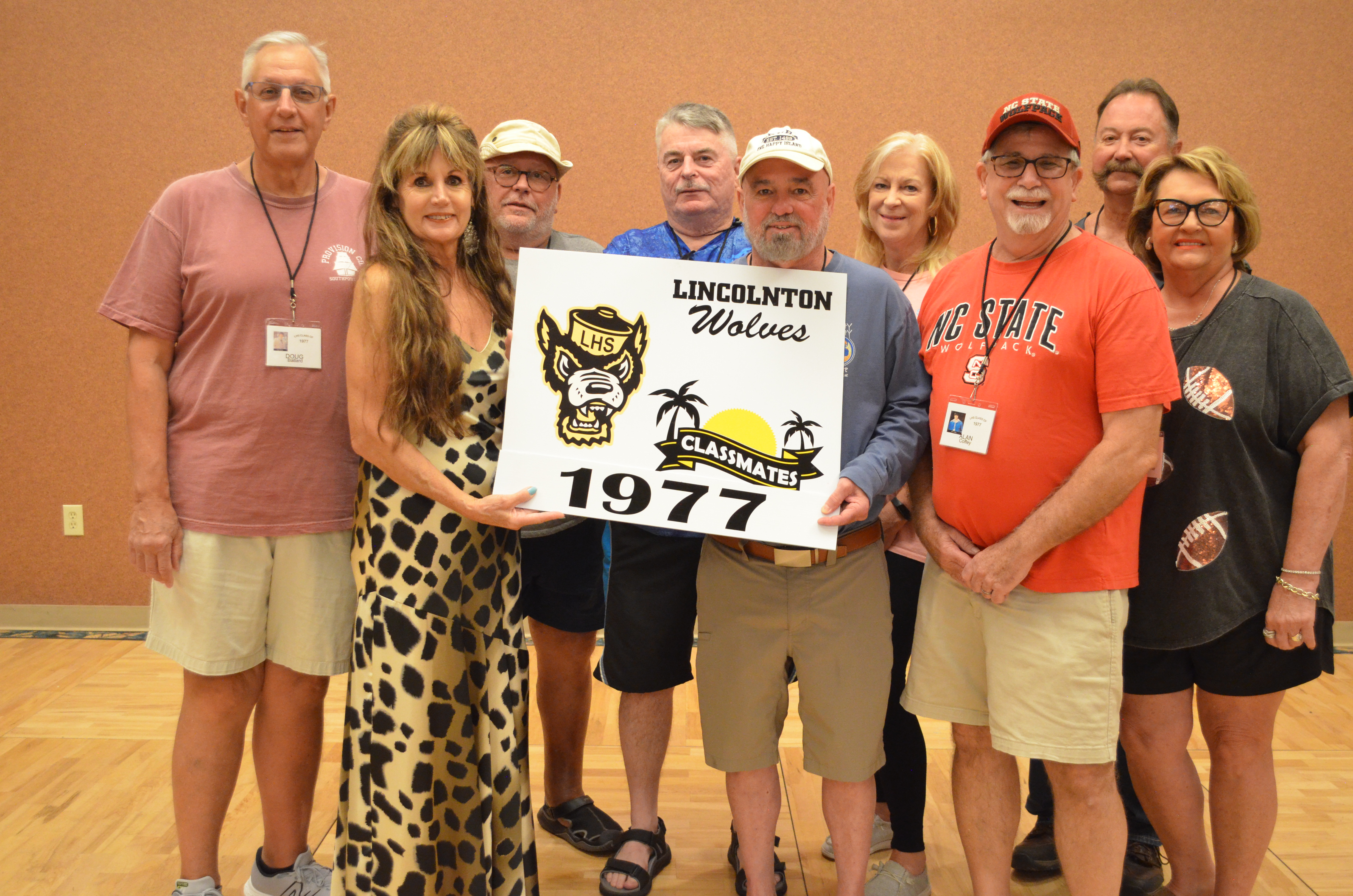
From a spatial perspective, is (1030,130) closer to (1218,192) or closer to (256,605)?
(1218,192)

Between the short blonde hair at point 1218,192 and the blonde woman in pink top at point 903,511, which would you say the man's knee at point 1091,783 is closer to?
the blonde woman in pink top at point 903,511

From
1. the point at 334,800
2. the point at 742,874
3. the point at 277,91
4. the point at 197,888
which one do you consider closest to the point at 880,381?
the point at 742,874

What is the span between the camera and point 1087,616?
1.79 metres

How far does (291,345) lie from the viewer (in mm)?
1988

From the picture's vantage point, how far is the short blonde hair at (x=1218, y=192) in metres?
1.95

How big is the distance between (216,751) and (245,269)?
115 cm

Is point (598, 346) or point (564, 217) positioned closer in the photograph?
point (598, 346)

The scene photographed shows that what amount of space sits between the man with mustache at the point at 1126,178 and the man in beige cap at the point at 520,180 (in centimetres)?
149

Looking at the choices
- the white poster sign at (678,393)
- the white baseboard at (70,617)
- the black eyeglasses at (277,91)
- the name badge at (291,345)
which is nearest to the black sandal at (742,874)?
the white poster sign at (678,393)

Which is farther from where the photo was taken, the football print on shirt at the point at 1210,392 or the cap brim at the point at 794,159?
the football print on shirt at the point at 1210,392

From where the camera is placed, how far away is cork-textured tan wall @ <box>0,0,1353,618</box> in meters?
4.11

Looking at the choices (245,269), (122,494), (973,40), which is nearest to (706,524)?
(245,269)

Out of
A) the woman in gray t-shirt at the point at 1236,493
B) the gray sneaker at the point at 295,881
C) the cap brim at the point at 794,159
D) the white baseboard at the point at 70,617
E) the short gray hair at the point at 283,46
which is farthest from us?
the white baseboard at the point at 70,617

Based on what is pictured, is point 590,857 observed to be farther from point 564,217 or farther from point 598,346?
point 564,217
